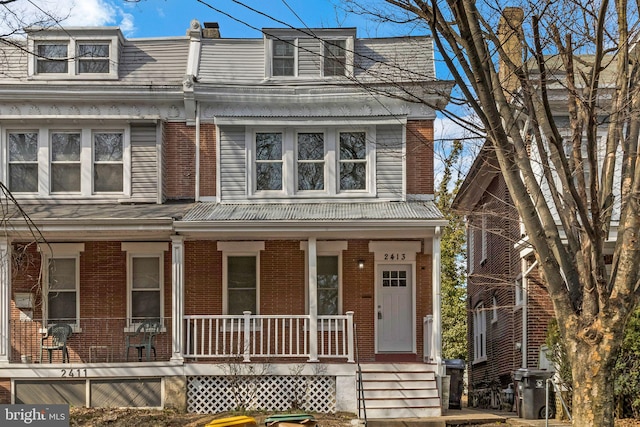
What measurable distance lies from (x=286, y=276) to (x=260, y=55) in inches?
200

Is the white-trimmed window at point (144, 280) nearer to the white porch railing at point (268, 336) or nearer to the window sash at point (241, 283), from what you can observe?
the white porch railing at point (268, 336)

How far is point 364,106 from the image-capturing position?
63.5 ft

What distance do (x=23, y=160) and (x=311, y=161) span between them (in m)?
6.32

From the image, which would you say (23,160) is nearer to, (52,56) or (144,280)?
(52,56)

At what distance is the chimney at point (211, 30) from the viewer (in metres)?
21.5

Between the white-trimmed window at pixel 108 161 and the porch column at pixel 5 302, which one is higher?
the white-trimmed window at pixel 108 161

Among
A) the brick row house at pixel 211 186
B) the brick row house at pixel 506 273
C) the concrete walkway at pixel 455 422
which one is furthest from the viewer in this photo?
the brick row house at pixel 211 186

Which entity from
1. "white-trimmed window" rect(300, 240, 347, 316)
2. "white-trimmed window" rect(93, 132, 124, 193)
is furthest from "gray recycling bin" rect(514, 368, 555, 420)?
"white-trimmed window" rect(93, 132, 124, 193)

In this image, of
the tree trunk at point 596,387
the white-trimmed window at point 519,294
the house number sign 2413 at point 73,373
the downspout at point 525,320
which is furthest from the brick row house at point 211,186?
the tree trunk at point 596,387

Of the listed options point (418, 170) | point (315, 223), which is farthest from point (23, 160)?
point (418, 170)

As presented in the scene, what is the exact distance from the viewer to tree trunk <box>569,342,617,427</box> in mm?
9633

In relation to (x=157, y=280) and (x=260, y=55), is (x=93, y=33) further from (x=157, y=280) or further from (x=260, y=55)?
(x=157, y=280)

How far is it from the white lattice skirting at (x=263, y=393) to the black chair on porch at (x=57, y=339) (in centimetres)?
281

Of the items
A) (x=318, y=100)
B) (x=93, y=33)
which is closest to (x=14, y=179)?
(x=93, y=33)
